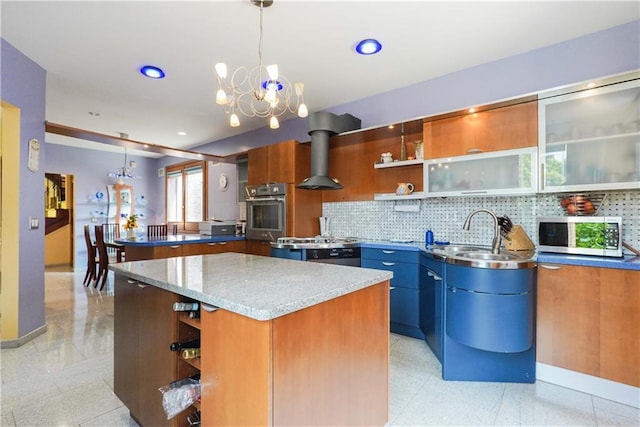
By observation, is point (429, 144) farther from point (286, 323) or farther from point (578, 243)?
point (286, 323)

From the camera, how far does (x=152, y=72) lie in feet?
10.1

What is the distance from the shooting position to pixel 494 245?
97.8 inches

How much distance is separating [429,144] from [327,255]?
4.95 ft

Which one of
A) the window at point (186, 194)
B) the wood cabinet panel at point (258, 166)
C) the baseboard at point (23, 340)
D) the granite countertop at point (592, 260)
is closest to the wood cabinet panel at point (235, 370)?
the granite countertop at point (592, 260)

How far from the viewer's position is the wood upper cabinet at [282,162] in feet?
12.9

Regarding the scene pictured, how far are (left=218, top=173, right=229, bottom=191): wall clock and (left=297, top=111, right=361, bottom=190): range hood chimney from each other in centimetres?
271

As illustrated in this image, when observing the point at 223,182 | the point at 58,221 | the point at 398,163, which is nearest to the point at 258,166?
the point at 223,182

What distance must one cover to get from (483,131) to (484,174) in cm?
37

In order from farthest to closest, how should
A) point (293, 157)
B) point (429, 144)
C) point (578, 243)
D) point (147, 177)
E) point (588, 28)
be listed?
1. point (147, 177)
2. point (293, 157)
3. point (429, 144)
4. point (588, 28)
5. point (578, 243)

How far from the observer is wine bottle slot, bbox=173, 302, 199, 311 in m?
1.32

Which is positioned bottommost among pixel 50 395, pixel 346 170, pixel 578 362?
pixel 50 395

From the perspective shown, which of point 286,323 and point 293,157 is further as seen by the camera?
point 293,157

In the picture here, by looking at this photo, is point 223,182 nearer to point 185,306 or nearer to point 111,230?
point 111,230

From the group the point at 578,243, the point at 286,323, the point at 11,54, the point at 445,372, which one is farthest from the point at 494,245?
the point at 11,54
